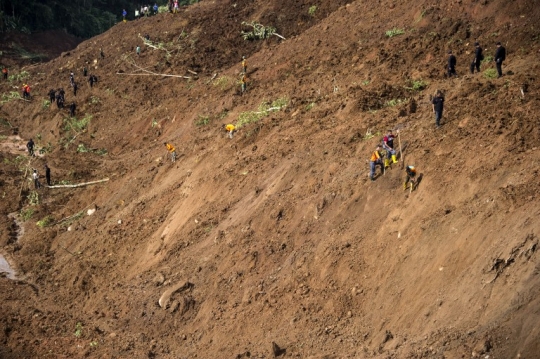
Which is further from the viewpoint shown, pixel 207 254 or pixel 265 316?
pixel 207 254

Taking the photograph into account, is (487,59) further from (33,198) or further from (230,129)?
(33,198)

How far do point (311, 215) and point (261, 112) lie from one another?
8136 mm

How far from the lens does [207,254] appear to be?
1964 centimetres

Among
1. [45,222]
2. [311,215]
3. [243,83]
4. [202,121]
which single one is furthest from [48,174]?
[311,215]

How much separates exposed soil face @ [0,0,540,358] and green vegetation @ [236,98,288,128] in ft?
0.38

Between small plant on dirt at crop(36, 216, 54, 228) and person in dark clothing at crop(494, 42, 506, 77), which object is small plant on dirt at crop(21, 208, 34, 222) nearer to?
small plant on dirt at crop(36, 216, 54, 228)

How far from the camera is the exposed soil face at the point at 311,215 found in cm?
1483

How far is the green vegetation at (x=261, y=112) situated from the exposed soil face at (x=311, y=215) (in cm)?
Result: 12

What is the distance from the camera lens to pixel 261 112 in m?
26.0

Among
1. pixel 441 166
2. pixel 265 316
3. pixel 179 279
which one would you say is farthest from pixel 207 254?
pixel 441 166

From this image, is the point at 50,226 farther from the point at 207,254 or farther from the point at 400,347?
the point at 400,347

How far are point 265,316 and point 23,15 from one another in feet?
148

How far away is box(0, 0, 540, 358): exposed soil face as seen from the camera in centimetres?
1483

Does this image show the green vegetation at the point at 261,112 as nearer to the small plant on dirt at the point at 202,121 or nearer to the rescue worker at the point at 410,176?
the small plant on dirt at the point at 202,121
